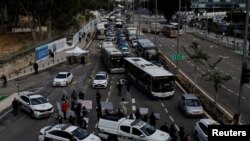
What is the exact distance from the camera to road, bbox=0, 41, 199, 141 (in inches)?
Answer: 1158

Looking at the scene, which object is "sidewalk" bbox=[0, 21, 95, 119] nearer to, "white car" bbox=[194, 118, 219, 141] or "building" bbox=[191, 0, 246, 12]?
"white car" bbox=[194, 118, 219, 141]

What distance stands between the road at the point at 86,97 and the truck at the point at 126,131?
3488mm

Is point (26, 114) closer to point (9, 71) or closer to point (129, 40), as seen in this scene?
point (9, 71)

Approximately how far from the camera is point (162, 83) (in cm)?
3762

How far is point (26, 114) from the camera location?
3350cm

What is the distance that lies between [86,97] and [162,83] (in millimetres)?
7311

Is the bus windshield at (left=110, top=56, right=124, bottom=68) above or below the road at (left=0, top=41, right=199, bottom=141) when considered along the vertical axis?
above

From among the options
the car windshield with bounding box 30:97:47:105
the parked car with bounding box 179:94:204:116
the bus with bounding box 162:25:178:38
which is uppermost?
the bus with bounding box 162:25:178:38

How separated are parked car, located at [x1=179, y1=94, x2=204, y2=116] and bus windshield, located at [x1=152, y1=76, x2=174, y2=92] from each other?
415 centimetres

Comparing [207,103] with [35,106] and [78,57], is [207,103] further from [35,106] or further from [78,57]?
[78,57]

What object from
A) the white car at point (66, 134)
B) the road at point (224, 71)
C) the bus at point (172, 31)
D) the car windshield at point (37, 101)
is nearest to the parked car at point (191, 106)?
the road at point (224, 71)

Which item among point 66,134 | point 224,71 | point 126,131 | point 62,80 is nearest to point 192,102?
point 126,131

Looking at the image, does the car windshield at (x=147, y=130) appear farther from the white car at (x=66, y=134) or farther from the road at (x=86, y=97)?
the road at (x=86, y=97)

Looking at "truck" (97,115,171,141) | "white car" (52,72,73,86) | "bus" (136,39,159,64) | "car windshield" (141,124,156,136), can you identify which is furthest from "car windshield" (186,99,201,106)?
"bus" (136,39,159,64)
